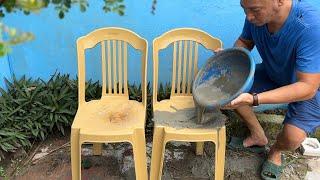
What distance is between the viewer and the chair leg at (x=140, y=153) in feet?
9.32

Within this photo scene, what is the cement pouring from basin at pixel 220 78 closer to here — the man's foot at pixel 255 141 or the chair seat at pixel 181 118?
the chair seat at pixel 181 118

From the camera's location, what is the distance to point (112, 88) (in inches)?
135

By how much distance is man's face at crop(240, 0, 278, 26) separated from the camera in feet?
8.20

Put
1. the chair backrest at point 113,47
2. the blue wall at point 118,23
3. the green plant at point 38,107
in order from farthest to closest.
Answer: the blue wall at point 118,23 < the green plant at point 38,107 < the chair backrest at point 113,47

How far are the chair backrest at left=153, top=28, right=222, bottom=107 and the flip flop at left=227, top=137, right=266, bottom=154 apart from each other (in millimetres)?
621

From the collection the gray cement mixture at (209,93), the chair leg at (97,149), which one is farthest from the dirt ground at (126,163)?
the gray cement mixture at (209,93)

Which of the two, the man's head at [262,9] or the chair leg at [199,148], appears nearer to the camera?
the man's head at [262,9]

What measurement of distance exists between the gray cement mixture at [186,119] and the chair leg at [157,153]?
0.26 feet

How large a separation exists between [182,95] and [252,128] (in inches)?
25.5

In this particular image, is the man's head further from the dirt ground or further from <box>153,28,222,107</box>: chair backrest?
the dirt ground

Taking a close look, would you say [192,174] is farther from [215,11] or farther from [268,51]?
[215,11]

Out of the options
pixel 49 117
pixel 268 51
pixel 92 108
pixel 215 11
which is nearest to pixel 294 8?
pixel 268 51

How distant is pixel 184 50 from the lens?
324 cm

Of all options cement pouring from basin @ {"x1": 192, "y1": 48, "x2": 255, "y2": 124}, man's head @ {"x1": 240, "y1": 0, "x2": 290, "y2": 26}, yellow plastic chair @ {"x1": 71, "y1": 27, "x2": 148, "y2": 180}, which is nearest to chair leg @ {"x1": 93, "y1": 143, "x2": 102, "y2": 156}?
yellow plastic chair @ {"x1": 71, "y1": 27, "x2": 148, "y2": 180}
